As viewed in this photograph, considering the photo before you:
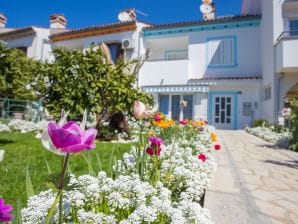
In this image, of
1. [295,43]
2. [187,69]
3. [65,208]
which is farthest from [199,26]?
[65,208]

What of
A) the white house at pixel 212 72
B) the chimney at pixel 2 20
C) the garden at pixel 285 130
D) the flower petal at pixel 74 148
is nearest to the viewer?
the flower petal at pixel 74 148

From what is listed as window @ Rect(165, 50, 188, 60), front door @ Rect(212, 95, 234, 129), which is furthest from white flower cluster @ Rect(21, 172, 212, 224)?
window @ Rect(165, 50, 188, 60)

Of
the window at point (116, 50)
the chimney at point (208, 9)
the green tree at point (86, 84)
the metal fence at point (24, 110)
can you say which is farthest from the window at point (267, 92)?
the metal fence at point (24, 110)

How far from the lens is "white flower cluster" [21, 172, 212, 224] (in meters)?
1.51

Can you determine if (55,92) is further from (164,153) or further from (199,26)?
(199,26)

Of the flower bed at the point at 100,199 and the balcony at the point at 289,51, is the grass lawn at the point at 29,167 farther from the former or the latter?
the balcony at the point at 289,51

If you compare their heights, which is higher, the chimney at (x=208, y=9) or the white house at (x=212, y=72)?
the chimney at (x=208, y=9)

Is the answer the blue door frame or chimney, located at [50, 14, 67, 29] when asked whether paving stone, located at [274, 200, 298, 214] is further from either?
chimney, located at [50, 14, 67, 29]

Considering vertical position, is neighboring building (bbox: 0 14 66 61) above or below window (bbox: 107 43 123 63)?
above

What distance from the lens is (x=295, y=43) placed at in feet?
42.2

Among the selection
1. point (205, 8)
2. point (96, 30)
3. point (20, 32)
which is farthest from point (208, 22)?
point (20, 32)

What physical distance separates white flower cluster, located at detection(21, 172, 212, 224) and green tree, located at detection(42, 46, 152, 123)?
6241 millimetres

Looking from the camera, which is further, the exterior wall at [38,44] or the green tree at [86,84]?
the exterior wall at [38,44]

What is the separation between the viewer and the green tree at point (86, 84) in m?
8.10
